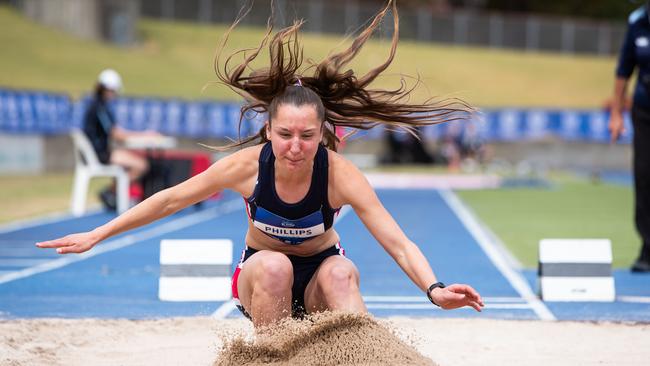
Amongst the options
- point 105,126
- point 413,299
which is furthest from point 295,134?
point 105,126

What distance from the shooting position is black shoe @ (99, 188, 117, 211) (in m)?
15.8

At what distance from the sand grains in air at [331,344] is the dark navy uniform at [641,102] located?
5.10 meters

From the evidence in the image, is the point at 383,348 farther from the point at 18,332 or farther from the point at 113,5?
the point at 113,5

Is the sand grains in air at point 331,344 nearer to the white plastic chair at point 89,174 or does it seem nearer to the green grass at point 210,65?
the white plastic chair at point 89,174

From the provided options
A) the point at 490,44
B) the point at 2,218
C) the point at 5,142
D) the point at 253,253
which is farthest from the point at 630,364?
the point at 490,44

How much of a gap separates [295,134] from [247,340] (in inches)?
48.9

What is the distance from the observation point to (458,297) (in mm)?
4352

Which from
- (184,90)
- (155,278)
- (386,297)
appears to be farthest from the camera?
(184,90)

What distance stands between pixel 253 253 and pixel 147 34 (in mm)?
43832

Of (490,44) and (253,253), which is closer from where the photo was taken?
(253,253)

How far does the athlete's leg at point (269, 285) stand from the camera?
201 inches

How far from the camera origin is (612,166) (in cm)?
3678

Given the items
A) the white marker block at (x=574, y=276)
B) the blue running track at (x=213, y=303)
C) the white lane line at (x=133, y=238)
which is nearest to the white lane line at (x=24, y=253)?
the blue running track at (x=213, y=303)

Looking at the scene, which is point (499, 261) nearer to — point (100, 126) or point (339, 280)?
point (339, 280)
